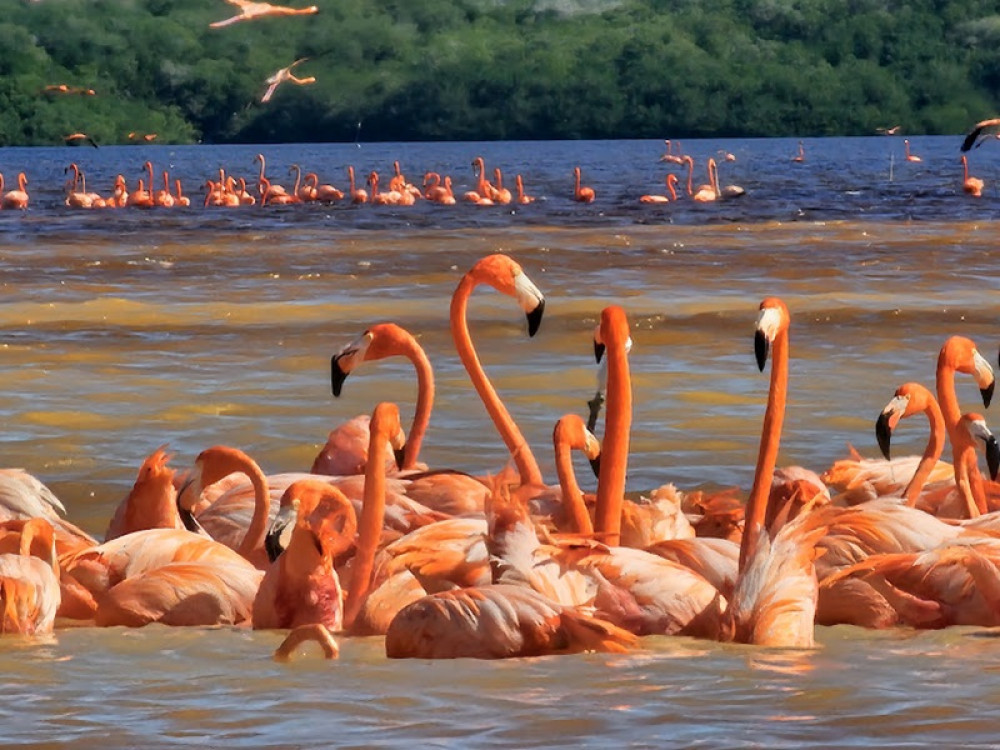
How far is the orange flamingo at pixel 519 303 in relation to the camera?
258 inches

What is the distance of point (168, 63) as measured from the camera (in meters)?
145

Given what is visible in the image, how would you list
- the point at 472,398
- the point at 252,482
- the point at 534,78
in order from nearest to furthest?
the point at 252,482 < the point at 472,398 < the point at 534,78

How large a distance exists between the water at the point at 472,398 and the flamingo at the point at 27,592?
83 millimetres

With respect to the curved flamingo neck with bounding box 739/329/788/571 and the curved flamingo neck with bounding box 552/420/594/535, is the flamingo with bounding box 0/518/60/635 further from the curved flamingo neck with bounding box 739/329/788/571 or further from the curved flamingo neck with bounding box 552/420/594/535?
the curved flamingo neck with bounding box 739/329/788/571

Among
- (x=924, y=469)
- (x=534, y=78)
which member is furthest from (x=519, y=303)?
(x=534, y=78)

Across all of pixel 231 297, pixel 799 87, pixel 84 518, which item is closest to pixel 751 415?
pixel 84 518

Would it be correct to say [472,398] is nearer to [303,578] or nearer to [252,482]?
[252,482]

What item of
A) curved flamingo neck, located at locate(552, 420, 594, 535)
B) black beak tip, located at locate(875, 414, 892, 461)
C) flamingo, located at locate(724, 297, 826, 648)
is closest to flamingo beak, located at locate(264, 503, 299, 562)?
curved flamingo neck, located at locate(552, 420, 594, 535)

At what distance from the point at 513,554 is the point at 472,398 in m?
5.60

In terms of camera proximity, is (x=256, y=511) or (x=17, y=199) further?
(x=17, y=199)

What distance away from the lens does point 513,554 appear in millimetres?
5660

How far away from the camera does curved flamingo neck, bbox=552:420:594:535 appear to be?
20.9ft

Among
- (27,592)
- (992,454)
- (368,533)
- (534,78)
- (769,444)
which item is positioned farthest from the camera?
(534,78)

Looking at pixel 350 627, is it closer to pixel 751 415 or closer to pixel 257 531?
pixel 257 531
